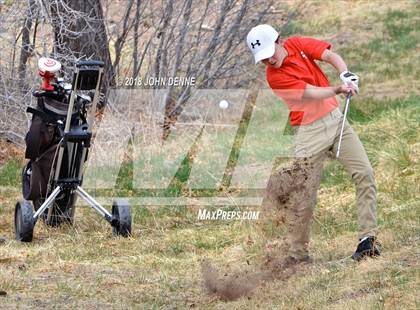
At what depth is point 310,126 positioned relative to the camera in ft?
25.7

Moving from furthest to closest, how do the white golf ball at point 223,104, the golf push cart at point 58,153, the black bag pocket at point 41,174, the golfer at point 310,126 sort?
the white golf ball at point 223,104, the black bag pocket at point 41,174, the golf push cart at point 58,153, the golfer at point 310,126

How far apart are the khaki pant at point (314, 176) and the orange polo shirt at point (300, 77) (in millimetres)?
76

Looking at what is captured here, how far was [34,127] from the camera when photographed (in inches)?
358

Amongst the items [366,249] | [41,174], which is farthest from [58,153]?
[366,249]

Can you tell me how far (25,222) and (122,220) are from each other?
858 millimetres

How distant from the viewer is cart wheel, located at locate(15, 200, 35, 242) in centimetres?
892

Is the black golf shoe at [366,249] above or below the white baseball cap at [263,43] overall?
below

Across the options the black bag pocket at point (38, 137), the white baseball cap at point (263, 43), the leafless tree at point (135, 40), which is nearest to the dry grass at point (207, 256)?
the black bag pocket at point (38, 137)

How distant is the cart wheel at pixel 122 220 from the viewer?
915 cm

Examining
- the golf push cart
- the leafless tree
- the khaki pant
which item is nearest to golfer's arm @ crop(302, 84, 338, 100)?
the khaki pant

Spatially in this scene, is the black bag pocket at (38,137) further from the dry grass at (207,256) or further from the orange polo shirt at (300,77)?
the orange polo shirt at (300,77)

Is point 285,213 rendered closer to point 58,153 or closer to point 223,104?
point 58,153

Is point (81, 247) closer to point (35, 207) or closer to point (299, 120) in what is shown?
point (35, 207)

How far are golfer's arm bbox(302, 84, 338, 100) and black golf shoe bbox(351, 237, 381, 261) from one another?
1113mm
